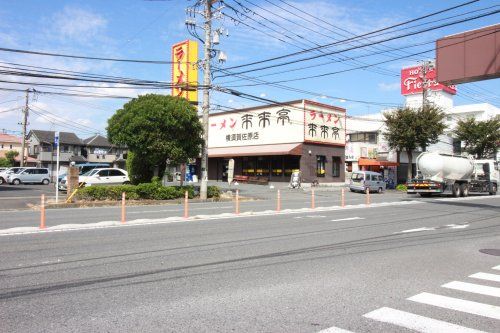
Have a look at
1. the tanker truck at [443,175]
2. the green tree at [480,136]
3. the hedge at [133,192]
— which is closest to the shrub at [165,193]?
the hedge at [133,192]

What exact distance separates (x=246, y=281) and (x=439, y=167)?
89.9 ft

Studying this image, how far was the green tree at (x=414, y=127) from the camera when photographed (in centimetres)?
4266

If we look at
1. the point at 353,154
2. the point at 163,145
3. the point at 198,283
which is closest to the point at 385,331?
the point at 198,283

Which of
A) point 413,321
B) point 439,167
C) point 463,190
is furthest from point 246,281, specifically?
point 463,190

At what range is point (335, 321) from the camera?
5.20 meters

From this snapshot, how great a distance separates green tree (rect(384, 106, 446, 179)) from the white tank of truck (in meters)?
10.1

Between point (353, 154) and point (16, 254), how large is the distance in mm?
42887

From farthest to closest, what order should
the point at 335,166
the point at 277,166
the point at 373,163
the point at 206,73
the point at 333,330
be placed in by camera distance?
the point at 373,163
the point at 335,166
the point at 277,166
the point at 206,73
the point at 333,330

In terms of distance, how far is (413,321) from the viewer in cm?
520

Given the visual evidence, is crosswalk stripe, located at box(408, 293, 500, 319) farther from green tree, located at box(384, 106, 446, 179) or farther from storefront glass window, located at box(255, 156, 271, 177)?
storefront glass window, located at box(255, 156, 271, 177)

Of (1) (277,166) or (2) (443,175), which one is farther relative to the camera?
(1) (277,166)

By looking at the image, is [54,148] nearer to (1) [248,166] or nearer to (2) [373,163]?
(1) [248,166]

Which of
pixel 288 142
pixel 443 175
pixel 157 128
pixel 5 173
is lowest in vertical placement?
pixel 5 173

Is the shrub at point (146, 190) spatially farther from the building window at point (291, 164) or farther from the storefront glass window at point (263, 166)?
the storefront glass window at point (263, 166)
